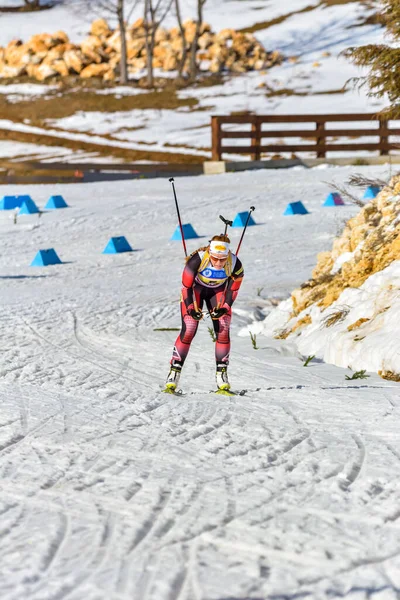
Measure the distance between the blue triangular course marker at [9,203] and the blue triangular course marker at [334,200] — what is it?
21.7 ft

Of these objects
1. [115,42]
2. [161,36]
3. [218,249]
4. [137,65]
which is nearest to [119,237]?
[218,249]

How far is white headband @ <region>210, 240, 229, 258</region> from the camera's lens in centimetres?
686

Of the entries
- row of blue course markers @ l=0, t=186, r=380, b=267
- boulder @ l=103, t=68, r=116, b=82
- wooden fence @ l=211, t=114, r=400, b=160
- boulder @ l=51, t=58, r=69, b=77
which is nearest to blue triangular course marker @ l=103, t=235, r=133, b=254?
row of blue course markers @ l=0, t=186, r=380, b=267

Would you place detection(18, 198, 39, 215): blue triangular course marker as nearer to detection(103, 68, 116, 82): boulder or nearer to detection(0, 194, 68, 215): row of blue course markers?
detection(0, 194, 68, 215): row of blue course markers

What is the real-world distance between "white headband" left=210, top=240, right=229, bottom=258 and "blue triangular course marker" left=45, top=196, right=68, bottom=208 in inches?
527

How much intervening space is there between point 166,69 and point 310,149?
95.5 ft

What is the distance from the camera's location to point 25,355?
8.76 m

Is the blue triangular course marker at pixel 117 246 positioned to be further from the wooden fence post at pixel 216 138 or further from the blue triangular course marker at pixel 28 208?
the wooden fence post at pixel 216 138

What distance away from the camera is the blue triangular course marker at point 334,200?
19219 millimetres

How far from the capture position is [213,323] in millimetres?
7234

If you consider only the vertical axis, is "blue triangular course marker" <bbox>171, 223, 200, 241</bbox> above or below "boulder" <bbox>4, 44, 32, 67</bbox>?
below

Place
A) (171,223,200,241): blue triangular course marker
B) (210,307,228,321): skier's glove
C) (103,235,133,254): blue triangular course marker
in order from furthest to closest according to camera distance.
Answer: (171,223,200,241): blue triangular course marker
(103,235,133,254): blue triangular course marker
(210,307,228,321): skier's glove

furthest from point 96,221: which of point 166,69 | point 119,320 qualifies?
point 166,69

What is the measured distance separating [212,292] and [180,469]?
2359 mm
